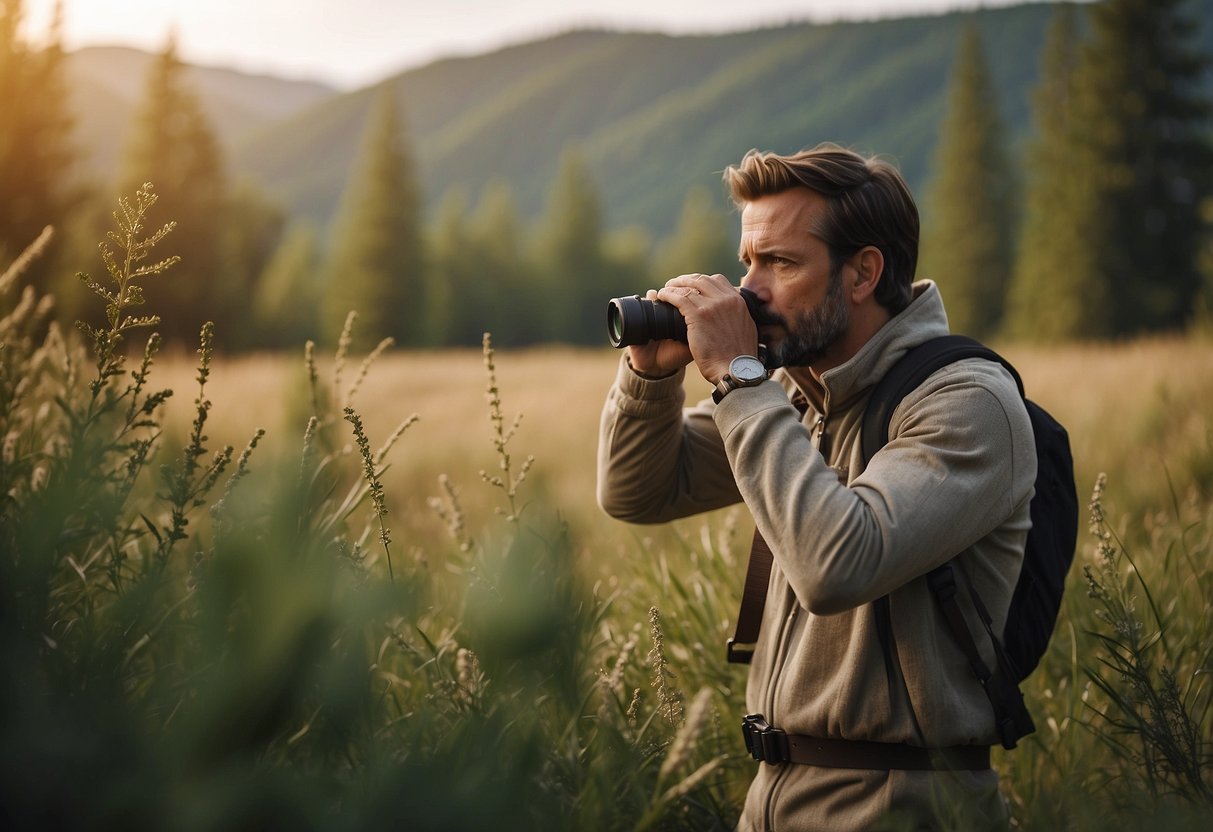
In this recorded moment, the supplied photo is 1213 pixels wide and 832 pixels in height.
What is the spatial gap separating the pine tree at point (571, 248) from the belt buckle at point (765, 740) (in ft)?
219

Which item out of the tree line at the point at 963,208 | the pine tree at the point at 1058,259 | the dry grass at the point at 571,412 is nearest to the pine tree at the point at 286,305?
the tree line at the point at 963,208

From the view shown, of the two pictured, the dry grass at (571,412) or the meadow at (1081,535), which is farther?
the dry grass at (571,412)

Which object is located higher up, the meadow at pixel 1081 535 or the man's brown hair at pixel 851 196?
the man's brown hair at pixel 851 196

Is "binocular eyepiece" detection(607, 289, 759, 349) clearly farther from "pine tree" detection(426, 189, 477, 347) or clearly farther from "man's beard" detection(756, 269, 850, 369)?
"pine tree" detection(426, 189, 477, 347)

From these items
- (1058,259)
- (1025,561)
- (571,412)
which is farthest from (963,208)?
(1025,561)

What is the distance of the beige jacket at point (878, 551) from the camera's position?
73.9 inches

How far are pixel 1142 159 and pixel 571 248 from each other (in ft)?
141

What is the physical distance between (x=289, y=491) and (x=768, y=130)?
654 ft

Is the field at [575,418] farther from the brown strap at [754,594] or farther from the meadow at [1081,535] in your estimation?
the brown strap at [754,594]

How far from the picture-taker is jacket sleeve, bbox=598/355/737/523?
259cm

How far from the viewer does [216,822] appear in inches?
26.7

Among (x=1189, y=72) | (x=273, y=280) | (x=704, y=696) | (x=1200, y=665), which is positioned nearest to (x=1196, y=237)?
(x=1189, y=72)

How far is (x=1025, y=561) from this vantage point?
2201mm

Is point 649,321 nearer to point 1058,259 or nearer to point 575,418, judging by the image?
point 575,418
